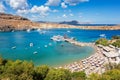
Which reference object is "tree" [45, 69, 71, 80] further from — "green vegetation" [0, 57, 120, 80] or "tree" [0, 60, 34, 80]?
"tree" [0, 60, 34, 80]

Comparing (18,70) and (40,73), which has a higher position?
(18,70)

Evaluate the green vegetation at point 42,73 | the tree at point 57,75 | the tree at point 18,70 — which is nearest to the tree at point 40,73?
the green vegetation at point 42,73

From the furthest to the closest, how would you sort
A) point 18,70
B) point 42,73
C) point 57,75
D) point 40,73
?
A: point 42,73 → point 40,73 → point 18,70 → point 57,75

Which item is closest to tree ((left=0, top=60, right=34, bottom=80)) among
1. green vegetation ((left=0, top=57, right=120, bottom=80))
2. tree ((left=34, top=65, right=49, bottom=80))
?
green vegetation ((left=0, top=57, right=120, bottom=80))

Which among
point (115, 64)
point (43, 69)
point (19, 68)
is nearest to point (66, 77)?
point (43, 69)

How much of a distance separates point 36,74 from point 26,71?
2.39 metres

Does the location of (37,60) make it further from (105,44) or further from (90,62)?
(105,44)

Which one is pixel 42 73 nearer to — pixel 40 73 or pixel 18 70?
pixel 40 73

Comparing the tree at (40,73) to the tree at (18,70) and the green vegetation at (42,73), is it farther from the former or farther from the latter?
the tree at (18,70)

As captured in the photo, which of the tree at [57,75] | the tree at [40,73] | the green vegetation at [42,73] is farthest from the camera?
the tree at [40,73]

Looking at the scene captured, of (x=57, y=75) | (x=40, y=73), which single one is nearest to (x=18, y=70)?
(x=40, y=73)

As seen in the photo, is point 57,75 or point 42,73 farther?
point 42,73

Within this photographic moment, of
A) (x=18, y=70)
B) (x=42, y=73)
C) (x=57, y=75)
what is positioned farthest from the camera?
(x=42, y=73)

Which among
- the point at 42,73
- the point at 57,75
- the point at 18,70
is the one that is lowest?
the point at 42,73
